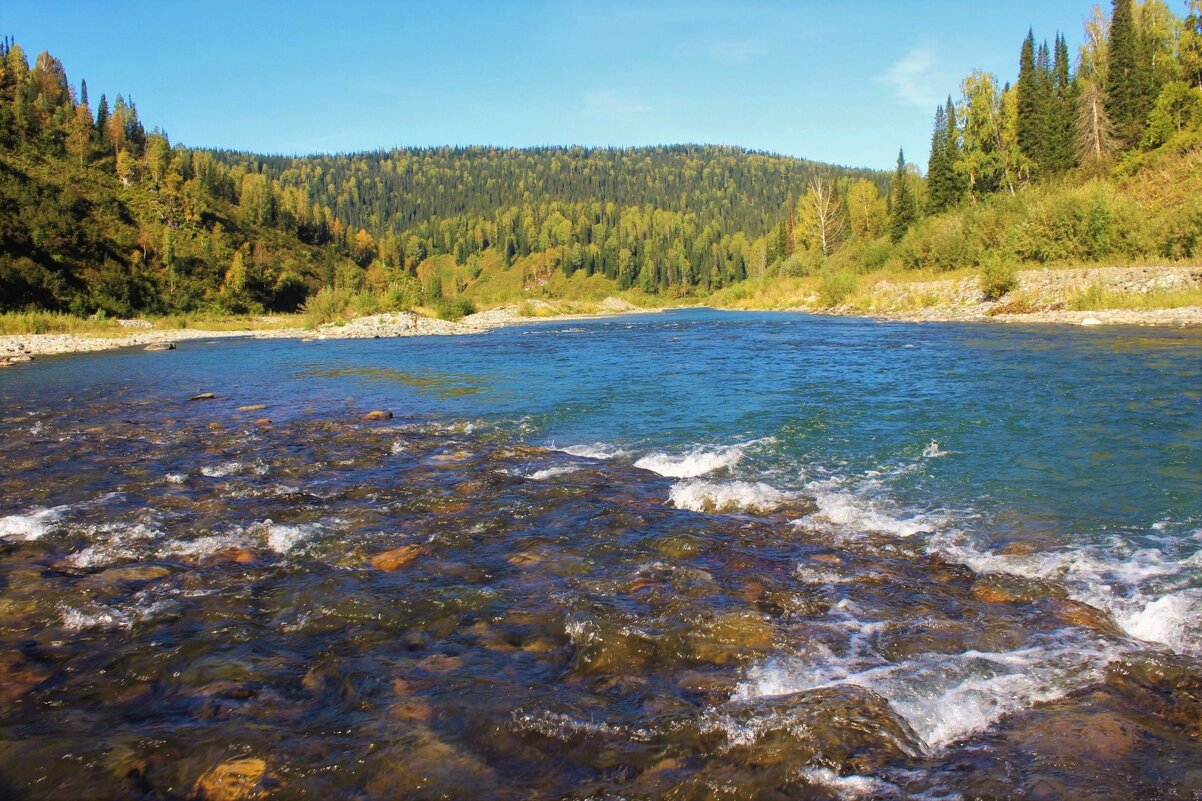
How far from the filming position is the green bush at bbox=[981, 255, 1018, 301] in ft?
112

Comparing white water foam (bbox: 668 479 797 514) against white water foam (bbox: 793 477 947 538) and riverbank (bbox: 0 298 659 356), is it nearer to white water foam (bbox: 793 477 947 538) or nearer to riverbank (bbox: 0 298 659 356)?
white water foam (bbox: 793 477 947 538)

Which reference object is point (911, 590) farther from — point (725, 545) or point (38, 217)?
point (38, 217)

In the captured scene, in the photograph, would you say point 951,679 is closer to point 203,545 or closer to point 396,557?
point 396,557

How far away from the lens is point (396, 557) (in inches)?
261

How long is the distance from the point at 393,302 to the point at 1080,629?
5825cm

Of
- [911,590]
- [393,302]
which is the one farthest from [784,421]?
[393,302]

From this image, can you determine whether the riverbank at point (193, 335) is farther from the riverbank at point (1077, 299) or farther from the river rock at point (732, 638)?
the river rock at point (732, 638)

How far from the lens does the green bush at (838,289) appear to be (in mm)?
55938

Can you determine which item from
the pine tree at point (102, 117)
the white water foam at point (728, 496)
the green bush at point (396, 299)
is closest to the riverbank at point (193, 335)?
the green bush at point (396, 299)

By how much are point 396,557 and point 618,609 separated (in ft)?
8.07

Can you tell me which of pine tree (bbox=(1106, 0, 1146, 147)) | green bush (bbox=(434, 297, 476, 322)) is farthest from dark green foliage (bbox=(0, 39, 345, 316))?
pine tree (bbox=(1106, 0, 1146, 147))

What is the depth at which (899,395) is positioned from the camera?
Result: 14992 millimetres

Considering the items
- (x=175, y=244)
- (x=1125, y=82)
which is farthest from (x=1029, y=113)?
(x=175, y=244)

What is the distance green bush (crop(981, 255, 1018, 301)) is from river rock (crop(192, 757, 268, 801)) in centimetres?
3825
